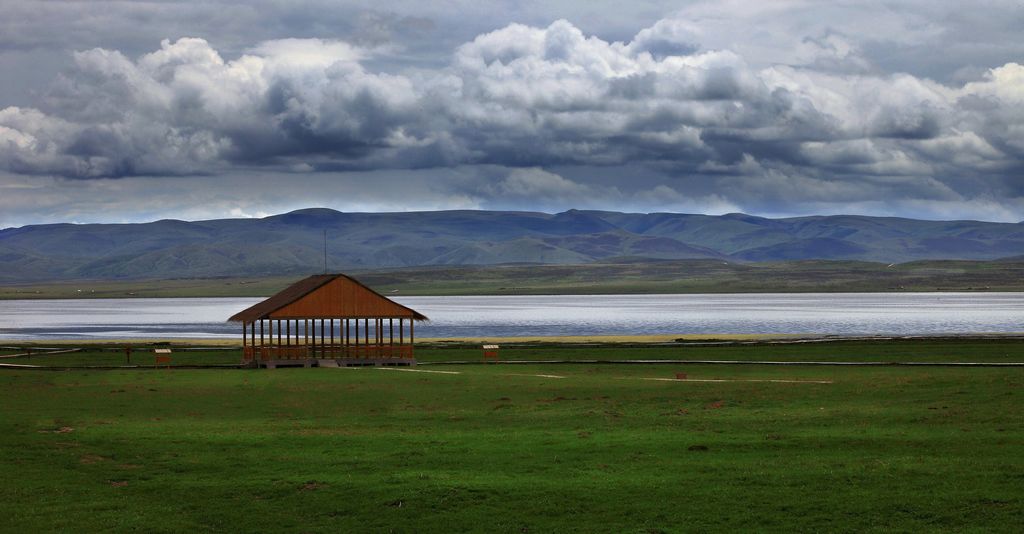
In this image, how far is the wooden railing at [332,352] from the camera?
228ft

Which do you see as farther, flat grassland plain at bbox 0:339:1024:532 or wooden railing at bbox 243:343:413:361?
wooden railing at bbox 243:343:413:361

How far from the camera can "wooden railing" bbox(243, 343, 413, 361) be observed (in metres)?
69.6

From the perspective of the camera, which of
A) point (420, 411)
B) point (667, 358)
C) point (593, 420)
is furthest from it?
point (667, 358)

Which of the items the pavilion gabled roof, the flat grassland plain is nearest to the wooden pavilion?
the pavilion gabled roof

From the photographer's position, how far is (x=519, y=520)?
Result: 21.6m

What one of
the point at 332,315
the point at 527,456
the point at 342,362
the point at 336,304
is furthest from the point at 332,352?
the point at 527,456

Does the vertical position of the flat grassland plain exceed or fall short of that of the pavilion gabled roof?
it falls short

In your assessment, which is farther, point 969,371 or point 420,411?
point 969,371

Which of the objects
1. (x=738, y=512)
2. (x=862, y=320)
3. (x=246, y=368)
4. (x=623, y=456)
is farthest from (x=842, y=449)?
(x=862, y=320)

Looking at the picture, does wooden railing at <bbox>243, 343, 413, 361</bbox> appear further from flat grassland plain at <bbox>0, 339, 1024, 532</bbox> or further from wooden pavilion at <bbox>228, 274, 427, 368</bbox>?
flat grassland plain at <bbox>0, 339, 1024, 532</bbox>

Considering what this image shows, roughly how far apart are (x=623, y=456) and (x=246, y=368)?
4342cm

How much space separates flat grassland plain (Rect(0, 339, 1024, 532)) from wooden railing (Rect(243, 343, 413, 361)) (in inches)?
726

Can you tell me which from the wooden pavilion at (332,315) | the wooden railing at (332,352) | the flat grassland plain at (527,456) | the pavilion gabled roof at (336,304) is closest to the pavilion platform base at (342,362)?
the wooden pavilion at (332,315)

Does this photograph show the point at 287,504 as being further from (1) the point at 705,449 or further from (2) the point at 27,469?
(1) the point at 705,449
